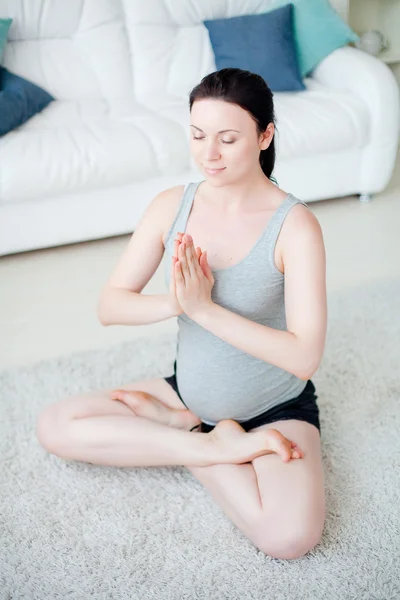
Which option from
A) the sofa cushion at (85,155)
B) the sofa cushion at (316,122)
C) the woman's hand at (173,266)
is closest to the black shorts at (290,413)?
the woman's hand at (173,266)

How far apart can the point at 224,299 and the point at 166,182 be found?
5.02 feet

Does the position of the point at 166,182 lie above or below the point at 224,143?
below

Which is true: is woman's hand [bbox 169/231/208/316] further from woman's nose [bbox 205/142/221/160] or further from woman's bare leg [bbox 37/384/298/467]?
woman's bare leg [bbox 37/384/298/467]

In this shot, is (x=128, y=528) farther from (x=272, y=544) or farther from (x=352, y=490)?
(x=352, y=490)

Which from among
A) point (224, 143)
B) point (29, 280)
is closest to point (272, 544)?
point (224, 143)

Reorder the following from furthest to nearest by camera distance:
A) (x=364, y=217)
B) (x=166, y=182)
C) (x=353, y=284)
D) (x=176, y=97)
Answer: (x=176, y=97) < (x=364, y=217) < (x=166, y=182) < (x=353, y=284)

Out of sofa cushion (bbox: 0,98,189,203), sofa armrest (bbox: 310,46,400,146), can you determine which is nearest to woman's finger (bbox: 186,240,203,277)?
sofa cushion (bbox: 0,98,189,203)

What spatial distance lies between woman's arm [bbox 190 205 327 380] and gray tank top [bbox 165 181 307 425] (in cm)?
4

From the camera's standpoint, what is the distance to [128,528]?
1402 millimetres

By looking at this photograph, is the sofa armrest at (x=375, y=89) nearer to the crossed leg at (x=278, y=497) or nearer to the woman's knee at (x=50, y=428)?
the crossed leg at (x=278, y=497)

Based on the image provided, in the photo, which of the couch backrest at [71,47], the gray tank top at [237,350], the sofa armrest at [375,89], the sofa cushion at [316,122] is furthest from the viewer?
the couch backrest at [71,47]

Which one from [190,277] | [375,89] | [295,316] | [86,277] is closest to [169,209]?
[190,277]

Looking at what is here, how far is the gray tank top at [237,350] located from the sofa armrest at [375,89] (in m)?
1.80

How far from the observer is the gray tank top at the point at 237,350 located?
1.30m
